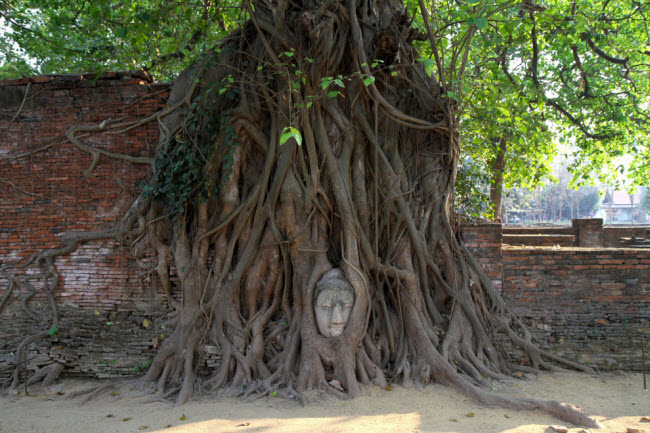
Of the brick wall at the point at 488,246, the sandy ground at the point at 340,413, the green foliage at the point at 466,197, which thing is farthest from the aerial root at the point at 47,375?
the green foliage at the point at 466,197

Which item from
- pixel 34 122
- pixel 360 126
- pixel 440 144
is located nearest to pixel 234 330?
pixel 360 126

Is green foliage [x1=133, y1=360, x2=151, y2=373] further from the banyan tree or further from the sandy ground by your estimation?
the sandy ground

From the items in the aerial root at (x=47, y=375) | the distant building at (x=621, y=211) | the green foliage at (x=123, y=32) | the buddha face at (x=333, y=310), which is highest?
the distant building at (x=621, y=211)

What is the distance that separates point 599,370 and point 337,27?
193 inches

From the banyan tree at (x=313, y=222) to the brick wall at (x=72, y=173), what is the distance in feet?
0.80

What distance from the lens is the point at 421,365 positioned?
511cm

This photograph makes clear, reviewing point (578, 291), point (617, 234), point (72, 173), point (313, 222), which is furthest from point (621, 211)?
point (72, 173)

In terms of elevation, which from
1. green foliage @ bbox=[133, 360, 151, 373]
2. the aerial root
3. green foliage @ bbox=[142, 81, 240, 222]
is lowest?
the aerial root

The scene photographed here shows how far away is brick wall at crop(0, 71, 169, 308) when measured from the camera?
602 cm

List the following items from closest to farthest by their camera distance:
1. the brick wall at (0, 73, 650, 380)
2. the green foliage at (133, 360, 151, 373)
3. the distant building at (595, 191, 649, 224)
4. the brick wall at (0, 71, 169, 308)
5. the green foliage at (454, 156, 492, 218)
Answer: the green foliage at (133, 360, 151, 373) → the brick wall at (0, 73, 650, 380) → the brick wall at (0, 71, 169, 308) → the green foliage at (454, 156, 492, 218) → the distant building at (595, 191, 649, 224)

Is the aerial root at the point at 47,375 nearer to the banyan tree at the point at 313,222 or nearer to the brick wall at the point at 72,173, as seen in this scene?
the brick wall at the point at 72,173

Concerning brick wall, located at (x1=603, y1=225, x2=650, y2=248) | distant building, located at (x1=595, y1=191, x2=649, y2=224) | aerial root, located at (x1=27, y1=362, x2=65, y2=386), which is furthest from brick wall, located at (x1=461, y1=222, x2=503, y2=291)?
distant building, located at (x1=595, y1=191, x2=649, y2=224)

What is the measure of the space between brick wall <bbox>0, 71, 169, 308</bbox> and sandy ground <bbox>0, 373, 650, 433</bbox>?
1.50 meters

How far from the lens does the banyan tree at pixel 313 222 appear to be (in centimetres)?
519
